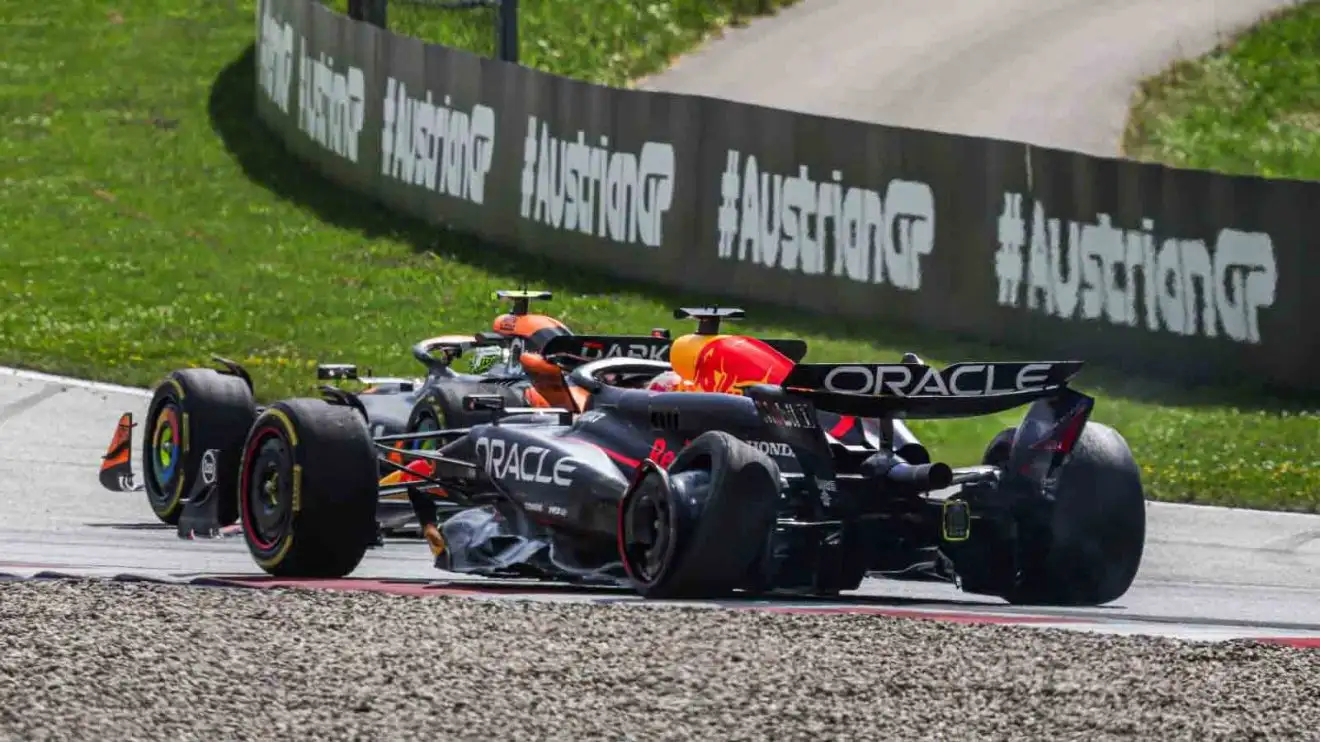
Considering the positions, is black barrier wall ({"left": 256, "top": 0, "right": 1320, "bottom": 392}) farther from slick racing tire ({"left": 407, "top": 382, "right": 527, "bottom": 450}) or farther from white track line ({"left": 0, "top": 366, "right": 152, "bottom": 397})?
slick racing tire ({"left": 407, "top": 382, "right": 527, "bottom": 450})

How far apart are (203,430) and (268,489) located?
4.54 ft

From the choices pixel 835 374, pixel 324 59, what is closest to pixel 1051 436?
pixel 835 374

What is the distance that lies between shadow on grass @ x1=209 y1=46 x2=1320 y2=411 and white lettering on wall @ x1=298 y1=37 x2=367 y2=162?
0.47 metres

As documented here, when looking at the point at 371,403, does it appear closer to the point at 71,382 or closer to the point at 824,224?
the point at 71,382

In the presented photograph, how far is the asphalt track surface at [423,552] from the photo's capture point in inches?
384

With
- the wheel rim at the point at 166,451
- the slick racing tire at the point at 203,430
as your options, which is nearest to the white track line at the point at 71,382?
the wheel rim at the point at 166,451

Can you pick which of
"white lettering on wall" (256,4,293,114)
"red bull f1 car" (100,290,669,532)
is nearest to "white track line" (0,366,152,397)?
"red bull f1 car" (100,290,669,532)

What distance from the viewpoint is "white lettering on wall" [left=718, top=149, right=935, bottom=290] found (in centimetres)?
1920

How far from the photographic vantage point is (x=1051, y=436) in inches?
373

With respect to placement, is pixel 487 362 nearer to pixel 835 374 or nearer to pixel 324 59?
pixel 835 374

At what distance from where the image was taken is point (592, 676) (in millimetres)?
6984

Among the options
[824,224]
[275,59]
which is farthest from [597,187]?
[275,59]

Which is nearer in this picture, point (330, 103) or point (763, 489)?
point (763, 489)

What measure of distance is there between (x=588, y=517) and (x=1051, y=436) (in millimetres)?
1861
